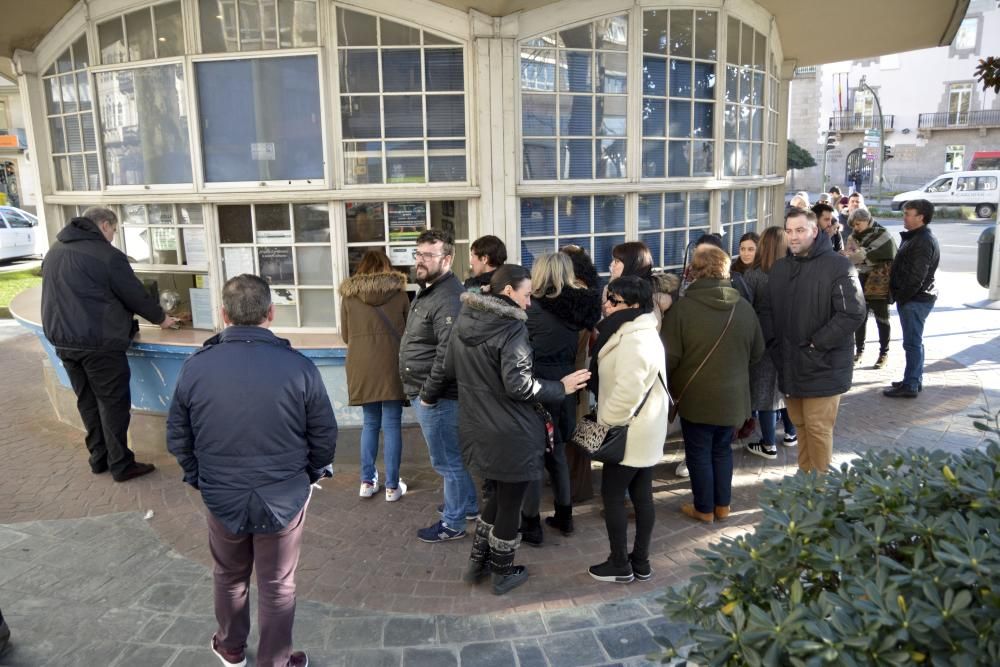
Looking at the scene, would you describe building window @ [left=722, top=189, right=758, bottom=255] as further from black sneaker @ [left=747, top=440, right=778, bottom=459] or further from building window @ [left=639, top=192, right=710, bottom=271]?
black sneaker @ [left=747, top=440, right=778, bottom=459]

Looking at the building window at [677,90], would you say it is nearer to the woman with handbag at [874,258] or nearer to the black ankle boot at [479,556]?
the woman with handbag at [874,258]

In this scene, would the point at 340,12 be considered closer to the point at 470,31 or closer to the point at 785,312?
the point at 470,31

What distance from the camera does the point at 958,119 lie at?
44.5 meters

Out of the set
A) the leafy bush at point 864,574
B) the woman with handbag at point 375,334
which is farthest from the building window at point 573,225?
the leafy bush at point 864,574

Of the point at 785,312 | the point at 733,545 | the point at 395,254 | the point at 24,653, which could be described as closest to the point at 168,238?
the point at 395,254

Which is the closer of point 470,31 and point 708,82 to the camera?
point 470,31

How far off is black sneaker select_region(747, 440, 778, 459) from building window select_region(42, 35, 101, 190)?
619 centimetres

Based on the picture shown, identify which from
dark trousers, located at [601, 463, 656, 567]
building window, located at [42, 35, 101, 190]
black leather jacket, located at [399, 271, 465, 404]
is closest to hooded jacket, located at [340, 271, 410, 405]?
black leather jacket, located at [399, 271, 465, 404]

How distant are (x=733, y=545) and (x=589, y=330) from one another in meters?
2.79

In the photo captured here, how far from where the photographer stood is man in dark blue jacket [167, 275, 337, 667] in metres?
3.19

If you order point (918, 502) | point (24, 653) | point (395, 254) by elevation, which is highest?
point (395, 254)

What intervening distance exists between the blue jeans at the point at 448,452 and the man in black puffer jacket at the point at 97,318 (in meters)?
2.60

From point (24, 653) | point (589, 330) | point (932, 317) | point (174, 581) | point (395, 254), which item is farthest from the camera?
point (932, 317)

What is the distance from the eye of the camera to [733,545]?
7.52ft
